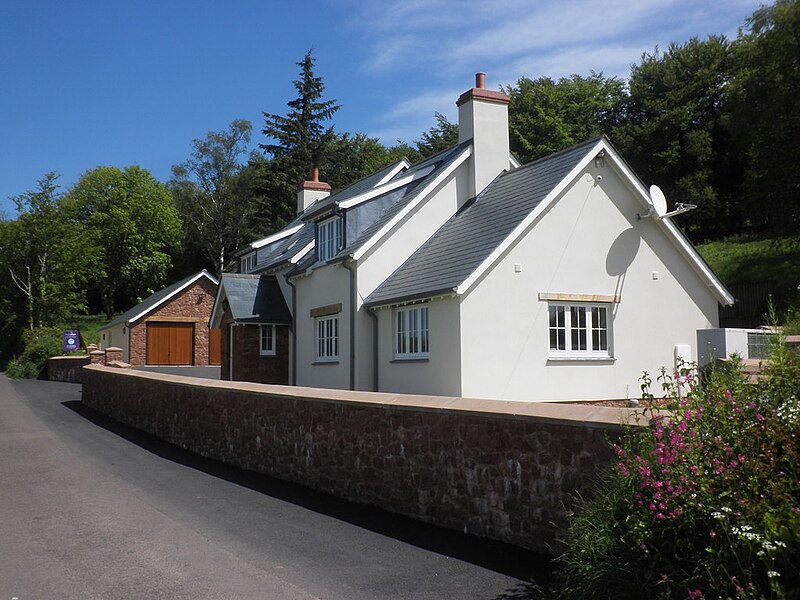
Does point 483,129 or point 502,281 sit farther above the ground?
point 483,129

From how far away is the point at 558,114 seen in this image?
5047 centimetres

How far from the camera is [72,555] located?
7.22 metres

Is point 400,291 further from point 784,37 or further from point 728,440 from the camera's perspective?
point 784,37

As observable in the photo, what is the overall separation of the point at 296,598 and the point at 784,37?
97.6ft

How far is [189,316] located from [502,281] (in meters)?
27.3

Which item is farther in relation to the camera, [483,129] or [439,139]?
[439,139]

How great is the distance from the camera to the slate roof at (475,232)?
16312 millimetres

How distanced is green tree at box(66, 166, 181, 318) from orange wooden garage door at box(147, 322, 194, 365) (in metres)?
23.1

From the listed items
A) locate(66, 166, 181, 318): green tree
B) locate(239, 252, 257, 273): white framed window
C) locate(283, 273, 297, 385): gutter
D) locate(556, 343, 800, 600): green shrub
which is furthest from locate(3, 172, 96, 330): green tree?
locate(556, 343, 800, 600): green shrub

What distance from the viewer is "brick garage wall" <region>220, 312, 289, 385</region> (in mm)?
22344

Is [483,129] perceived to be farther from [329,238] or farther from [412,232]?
[329,238]

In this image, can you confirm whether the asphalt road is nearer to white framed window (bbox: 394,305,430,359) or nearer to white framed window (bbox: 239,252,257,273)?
white framed window (bbox: 394,305,430,359)

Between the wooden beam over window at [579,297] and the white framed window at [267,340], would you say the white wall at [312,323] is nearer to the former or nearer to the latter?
the white framed window at [267,340]

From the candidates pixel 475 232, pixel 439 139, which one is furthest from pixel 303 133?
pixel 475 232
